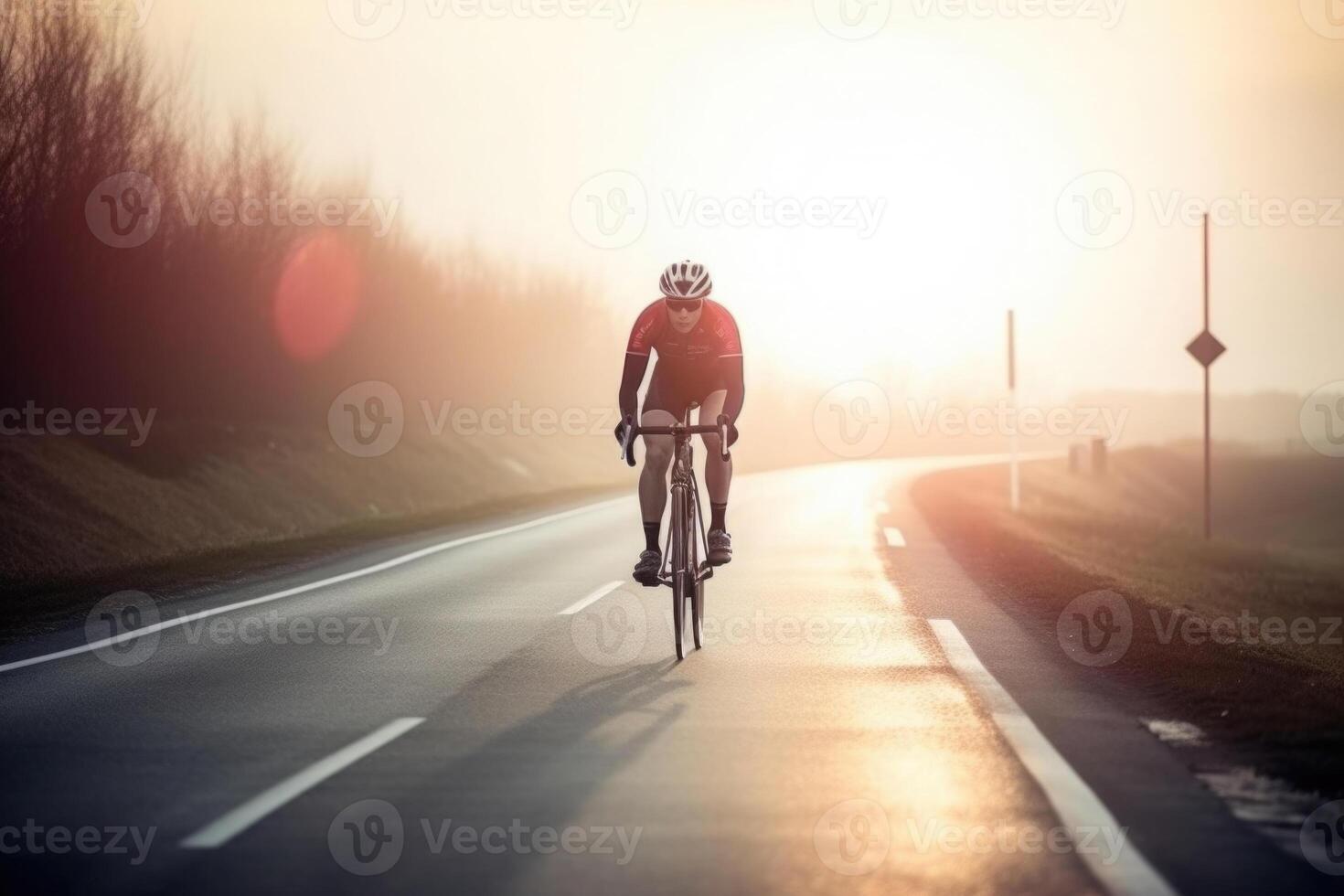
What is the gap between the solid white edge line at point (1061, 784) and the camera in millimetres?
4074

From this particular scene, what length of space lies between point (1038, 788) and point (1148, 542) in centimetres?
2170

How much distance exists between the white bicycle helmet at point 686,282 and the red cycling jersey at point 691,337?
305 millimetres

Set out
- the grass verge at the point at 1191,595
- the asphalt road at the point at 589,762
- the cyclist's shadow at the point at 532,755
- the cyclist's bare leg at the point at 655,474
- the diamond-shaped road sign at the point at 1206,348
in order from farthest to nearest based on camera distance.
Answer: the diamond-shaped road sign at the point at 1206,348, the cyclist's bare leg at the point at 655,474, the grass verge at the point at 1191,595, the cyclist's shadow at the point at 532,755, the asphalt road at the point at 589,762

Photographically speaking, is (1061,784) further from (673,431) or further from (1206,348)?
(1206,348)

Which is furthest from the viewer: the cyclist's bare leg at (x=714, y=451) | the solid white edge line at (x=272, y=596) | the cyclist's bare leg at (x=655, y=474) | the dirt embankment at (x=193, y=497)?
the dirt embankment at (x=193, y=497)

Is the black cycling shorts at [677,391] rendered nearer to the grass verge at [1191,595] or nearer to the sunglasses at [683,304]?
the sunglasses at [683,304]

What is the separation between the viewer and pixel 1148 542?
2525cm

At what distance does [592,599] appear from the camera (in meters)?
11.4

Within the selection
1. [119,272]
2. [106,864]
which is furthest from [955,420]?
[106,864]

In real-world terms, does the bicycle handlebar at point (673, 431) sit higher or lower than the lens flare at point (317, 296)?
lower

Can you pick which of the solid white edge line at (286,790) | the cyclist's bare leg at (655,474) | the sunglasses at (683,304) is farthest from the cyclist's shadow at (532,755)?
the sunglasses at (683,304)

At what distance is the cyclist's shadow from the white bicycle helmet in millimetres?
2489

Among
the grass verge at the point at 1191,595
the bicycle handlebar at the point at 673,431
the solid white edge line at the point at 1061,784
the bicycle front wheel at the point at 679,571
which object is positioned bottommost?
the grass verge at the point at 1191,595

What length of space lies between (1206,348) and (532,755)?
2560 cm
